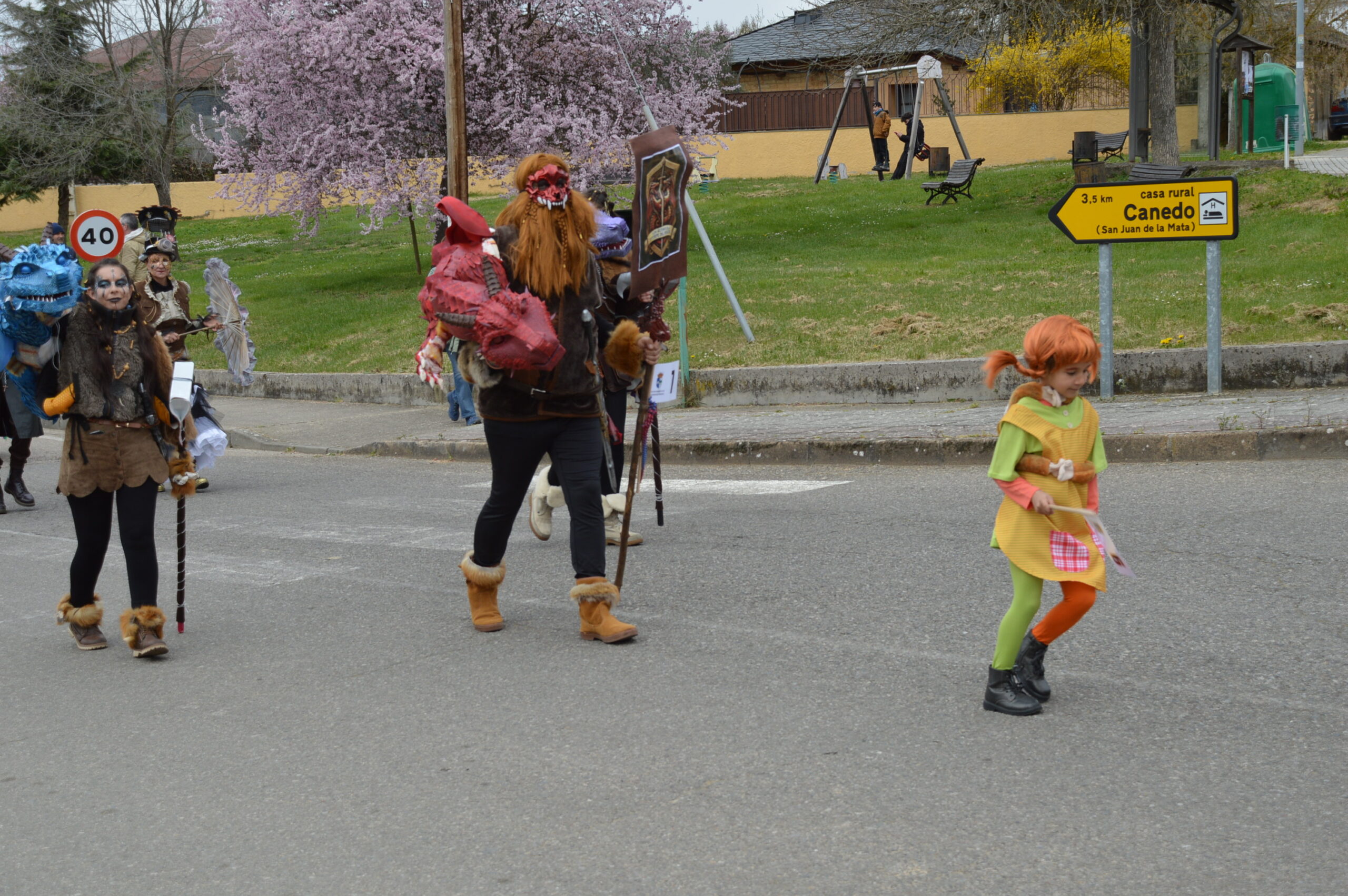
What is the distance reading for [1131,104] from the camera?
25.6m

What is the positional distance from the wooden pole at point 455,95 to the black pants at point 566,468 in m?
10.8

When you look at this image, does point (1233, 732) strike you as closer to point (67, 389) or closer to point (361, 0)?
point (67, 389)

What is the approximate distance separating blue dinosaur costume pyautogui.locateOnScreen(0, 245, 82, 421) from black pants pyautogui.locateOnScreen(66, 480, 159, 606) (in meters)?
0.62

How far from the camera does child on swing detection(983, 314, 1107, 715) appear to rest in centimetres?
430

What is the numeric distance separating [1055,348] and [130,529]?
3874 millimetres

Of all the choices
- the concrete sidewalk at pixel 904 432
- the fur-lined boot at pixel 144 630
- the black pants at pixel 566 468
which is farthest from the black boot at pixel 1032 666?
the concrete sidewalk at pixel 904 432

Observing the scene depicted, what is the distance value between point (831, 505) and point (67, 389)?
15.0ft

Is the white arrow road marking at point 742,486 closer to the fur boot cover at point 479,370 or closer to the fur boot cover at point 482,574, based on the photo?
the fur boot cover at point 482,574

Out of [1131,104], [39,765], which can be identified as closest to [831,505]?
[39,765]

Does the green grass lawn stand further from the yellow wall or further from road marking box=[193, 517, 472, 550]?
the yellow wall

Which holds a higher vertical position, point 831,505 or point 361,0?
point 361,0

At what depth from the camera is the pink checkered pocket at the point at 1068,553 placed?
4398mm

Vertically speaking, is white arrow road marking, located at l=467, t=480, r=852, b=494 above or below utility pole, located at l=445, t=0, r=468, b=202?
below

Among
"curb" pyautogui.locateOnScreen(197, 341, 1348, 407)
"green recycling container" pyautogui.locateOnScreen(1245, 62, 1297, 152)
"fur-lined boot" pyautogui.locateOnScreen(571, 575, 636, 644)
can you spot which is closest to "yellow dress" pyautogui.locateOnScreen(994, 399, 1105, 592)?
"fur-lined boot" pyautogui.locateOnScreen(571, 575, 636, 644)
